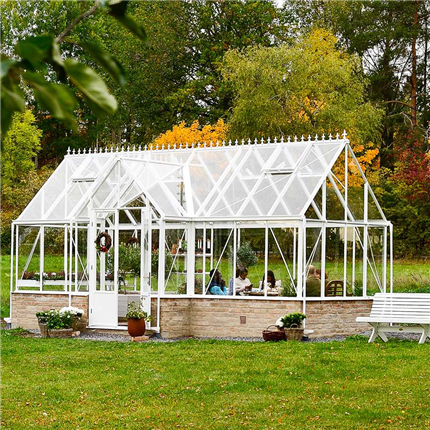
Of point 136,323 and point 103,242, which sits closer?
point 136,323

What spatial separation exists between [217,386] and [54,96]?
8781 millimetres

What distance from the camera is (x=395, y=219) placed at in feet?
111

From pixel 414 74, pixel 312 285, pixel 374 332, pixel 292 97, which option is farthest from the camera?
pixel 414 74

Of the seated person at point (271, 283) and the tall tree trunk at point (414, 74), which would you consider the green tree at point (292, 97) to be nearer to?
the tall tree trunk at point (414, 74)

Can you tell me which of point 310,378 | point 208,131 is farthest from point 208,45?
point 310,378

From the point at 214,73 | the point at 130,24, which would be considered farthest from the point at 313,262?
the point at 214,73

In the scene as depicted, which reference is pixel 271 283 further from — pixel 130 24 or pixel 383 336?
pixel 130 24

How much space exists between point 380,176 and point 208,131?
25.2 ft

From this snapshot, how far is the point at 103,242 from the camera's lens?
16688 mm

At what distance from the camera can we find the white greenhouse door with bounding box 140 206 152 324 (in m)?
16.0

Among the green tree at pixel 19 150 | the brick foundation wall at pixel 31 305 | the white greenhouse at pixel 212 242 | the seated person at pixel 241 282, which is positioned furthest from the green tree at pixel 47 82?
the green tree at pixel 19 150

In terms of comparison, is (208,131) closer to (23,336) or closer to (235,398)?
(23,336)

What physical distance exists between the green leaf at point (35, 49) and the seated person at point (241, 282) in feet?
47.6

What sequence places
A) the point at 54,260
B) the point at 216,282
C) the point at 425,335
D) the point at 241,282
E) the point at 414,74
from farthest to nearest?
the point at 414,74
the point at 54,260
the point at 216,282
the point at 241,282
the point at 425,335
